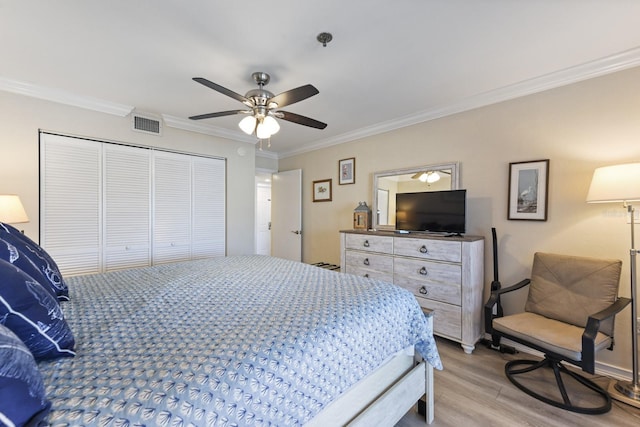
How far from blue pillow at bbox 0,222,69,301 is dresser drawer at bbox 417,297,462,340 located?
2741 millimetres

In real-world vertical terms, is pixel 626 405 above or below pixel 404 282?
below

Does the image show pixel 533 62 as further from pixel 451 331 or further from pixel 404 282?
pixel 451 331

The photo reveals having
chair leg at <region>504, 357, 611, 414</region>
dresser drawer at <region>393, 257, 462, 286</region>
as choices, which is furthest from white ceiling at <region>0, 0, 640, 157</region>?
chair leg at <region>504, 357, 611, 414</region>

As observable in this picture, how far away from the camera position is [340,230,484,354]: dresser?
8.17ft

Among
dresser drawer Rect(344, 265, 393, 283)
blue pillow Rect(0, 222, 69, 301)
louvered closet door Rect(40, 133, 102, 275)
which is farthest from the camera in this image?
dresser drawer Rect(344, 265, 393, 283)

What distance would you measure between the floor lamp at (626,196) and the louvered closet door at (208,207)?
12.9ft

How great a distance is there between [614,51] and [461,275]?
201 cm

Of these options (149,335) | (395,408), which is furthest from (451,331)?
(149,335)

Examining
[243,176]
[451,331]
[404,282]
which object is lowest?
[451,331]

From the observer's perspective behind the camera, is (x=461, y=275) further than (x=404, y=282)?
No

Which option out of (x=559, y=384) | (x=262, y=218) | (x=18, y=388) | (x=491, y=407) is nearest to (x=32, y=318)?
(x=18, y=388)

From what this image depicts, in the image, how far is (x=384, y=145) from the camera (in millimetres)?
3641

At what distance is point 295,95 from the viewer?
6.39ft

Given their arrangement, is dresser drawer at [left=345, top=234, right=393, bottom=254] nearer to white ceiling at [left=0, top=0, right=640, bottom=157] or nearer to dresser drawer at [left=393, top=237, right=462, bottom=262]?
dresser drawer at [left=393, top=237, right=462, bottom=262]
